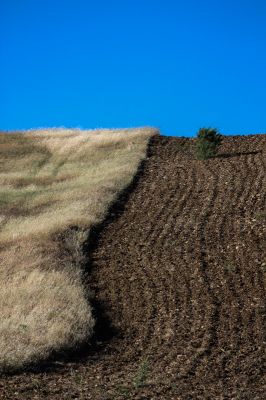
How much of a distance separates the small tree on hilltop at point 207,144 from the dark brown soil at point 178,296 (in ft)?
6.76

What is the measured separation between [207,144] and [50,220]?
476 inches

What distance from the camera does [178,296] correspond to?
56.7ft

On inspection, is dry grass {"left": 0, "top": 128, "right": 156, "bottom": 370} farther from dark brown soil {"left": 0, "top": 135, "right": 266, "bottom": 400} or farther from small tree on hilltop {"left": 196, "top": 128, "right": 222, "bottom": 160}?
small tree on hilltop {"left": 196, "top": 128, "right": 222, "bottom": 160}

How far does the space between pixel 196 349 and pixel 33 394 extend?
4.10m

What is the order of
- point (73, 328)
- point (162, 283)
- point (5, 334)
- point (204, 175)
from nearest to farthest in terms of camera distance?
point (5, 334), point (73, 328), point (162, 283), point (204, 175)

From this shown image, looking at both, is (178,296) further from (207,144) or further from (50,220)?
(207,144)

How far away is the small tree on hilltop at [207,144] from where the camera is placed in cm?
3316

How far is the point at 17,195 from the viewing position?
29.9 meters

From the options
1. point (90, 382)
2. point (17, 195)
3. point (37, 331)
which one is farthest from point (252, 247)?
point (17, 195)

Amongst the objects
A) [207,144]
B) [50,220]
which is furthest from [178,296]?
Result: [207,144]

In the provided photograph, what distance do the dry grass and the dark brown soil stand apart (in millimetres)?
583

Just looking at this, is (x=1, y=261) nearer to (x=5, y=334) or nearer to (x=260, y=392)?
(x=5, y=334)

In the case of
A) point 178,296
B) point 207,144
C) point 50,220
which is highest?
point 207,144

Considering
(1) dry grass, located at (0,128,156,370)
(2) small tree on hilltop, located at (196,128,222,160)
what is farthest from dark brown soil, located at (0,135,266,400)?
(2) small tree on hilltop, located at (196,128,222,160)
